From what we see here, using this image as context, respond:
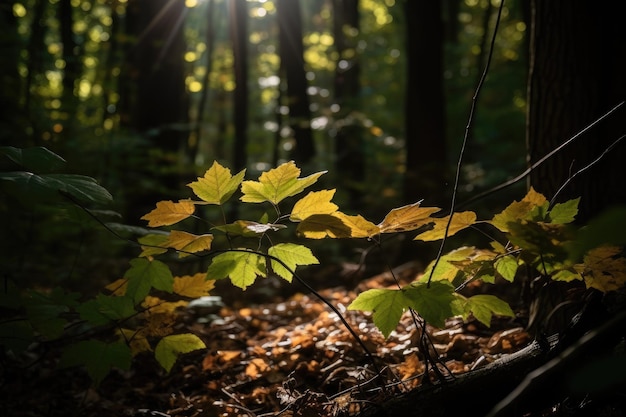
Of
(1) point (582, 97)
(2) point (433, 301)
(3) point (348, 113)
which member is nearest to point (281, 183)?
(2) point (433, 301)

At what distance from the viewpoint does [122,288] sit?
7.29ft

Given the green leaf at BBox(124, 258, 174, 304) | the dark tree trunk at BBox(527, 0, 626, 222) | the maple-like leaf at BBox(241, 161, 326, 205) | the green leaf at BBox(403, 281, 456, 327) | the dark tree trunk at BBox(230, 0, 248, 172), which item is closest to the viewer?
the green leaf at BBox(403, 281, 456, 327)

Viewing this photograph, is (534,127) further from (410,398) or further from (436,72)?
(436,72)

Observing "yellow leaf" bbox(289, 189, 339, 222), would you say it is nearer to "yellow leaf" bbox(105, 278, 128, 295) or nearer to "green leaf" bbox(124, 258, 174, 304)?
"green leaf" bbox(124, 258, 174, 304)

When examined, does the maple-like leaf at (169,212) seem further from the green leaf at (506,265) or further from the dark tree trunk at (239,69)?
the dark tree trunk at (239,69)

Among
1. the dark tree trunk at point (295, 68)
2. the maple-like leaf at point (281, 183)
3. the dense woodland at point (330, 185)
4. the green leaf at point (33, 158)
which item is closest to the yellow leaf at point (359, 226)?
the dense woodland at point (330, 185)

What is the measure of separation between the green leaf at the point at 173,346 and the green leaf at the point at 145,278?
0.24 metres

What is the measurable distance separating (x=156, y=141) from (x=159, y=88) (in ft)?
3.38

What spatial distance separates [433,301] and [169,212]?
1.04 metres

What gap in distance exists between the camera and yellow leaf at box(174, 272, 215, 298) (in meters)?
2.17

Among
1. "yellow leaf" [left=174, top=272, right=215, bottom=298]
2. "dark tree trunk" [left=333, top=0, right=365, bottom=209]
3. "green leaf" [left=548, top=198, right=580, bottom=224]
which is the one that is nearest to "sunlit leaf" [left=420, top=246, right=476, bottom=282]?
"green leaf" [left=548, top=198, right=580, bottom=224]

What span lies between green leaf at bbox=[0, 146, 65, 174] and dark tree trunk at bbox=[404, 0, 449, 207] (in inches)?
213

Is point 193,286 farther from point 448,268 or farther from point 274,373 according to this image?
point 448,268

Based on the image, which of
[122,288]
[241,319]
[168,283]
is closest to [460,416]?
[168,283]
